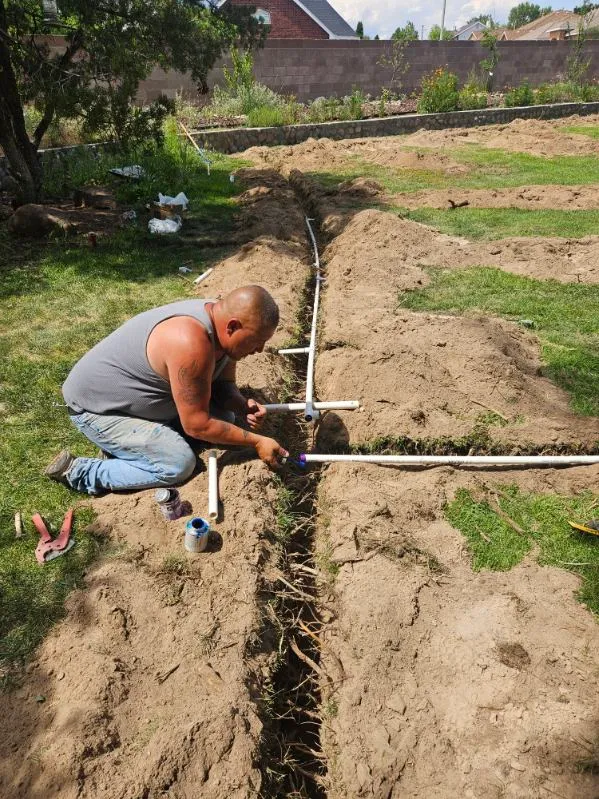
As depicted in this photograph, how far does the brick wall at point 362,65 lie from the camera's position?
20312 millimetres

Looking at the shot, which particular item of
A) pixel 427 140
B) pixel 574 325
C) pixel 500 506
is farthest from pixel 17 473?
pixel 427 140

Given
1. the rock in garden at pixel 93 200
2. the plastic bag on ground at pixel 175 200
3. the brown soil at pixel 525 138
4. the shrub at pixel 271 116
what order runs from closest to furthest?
the plastic bag on ground at pixel 175 200, the rock in garden at pixel 93 200, the brown soil at pixel 525 138, the shrub at pixel 271 116

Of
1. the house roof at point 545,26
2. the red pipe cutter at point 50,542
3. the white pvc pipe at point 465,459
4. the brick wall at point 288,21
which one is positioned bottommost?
the white pvc pipe at point 465,459

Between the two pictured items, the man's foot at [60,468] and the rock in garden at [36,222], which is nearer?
the man's foot at [60,468]

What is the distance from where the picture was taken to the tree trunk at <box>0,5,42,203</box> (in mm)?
8094

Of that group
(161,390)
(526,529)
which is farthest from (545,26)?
(161,390)

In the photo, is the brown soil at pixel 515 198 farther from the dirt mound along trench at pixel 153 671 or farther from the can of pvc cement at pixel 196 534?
the can of pvc cement at pixel 196 534

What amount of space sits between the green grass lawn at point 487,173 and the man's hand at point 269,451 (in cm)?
825

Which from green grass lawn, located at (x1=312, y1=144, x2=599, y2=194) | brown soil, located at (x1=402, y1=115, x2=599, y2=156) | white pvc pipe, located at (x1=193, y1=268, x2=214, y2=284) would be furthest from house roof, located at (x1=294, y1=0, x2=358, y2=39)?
white pvc pipe, located at (x1=193, y1=268, x2=214, y2=284)

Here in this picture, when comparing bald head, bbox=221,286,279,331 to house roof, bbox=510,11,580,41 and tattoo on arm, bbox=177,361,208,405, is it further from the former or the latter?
house roof, bbox=510,11,580,41

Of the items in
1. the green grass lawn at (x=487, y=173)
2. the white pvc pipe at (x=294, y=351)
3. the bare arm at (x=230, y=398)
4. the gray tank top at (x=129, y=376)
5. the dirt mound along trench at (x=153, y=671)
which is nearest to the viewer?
the dirt mound along trench at (x=153, y=671)

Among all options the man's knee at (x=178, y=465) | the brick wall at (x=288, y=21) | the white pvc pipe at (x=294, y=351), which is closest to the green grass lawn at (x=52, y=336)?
the man's knee at (x=178, y=465)

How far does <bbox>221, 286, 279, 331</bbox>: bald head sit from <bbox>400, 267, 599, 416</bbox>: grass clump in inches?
104

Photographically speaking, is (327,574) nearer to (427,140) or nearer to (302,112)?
(427,140)
